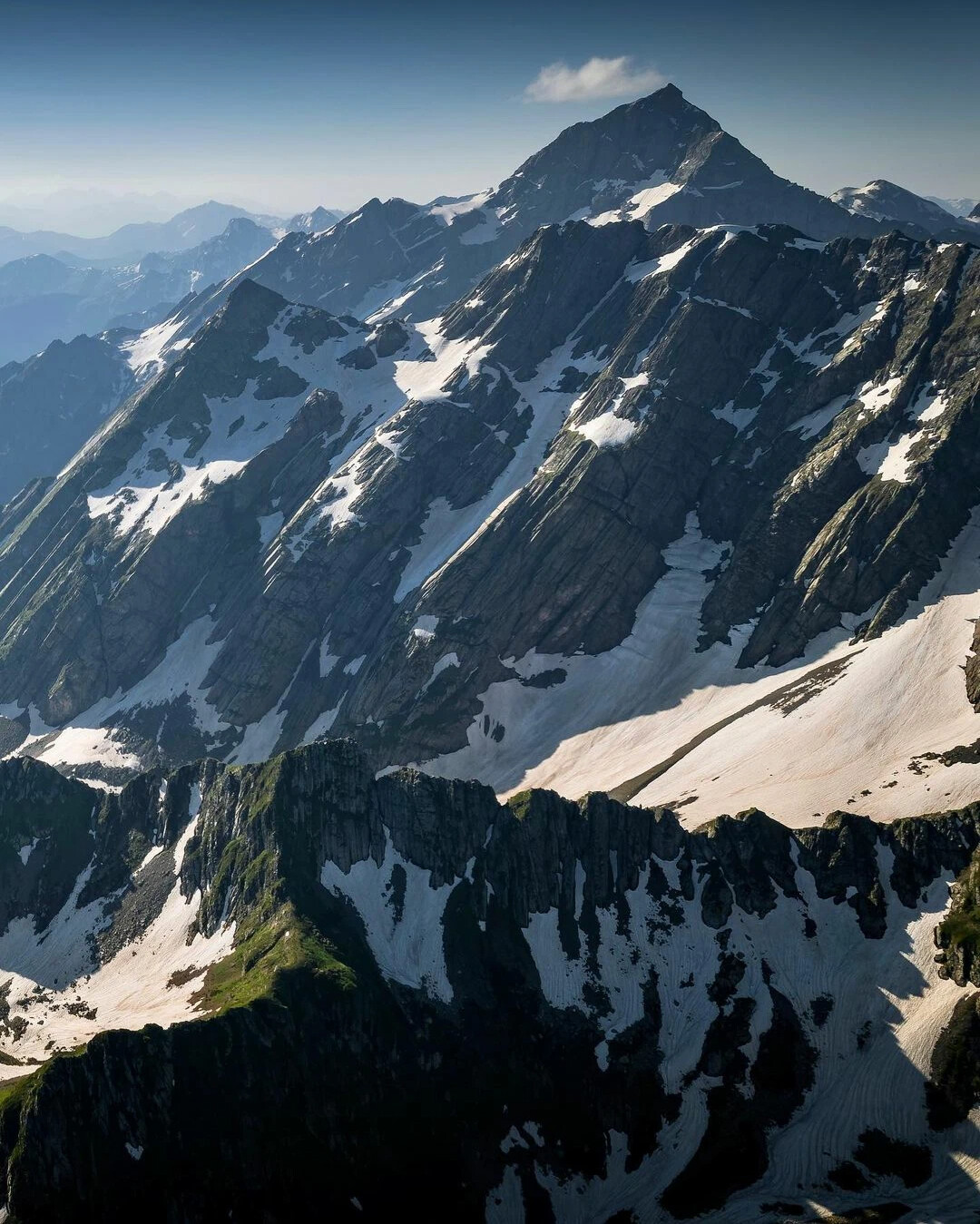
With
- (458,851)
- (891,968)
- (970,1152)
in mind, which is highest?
(458,851)

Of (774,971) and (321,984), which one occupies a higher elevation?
(321,984)

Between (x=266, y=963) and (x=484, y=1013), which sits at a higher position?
(x=266, y=963)

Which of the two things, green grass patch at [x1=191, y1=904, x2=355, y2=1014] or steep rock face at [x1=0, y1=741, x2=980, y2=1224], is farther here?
green grass patch at [x1=191, y1=904, x2=355, y2=1014]

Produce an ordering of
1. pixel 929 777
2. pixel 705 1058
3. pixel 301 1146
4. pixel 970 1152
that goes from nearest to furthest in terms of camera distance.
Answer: pixel 301 1146
pixel 970 1152
pixel 705 1058
pixel 929 777

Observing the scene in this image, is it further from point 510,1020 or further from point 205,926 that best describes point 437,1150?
point 205,926

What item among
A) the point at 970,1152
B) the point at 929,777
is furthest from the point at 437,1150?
the point at 929,777

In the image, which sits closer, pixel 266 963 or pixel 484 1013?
pixel 266 963

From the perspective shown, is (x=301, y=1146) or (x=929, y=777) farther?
(x=929, y=777)

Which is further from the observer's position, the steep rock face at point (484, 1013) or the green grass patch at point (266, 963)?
the green grass patch at point (266, 963)
